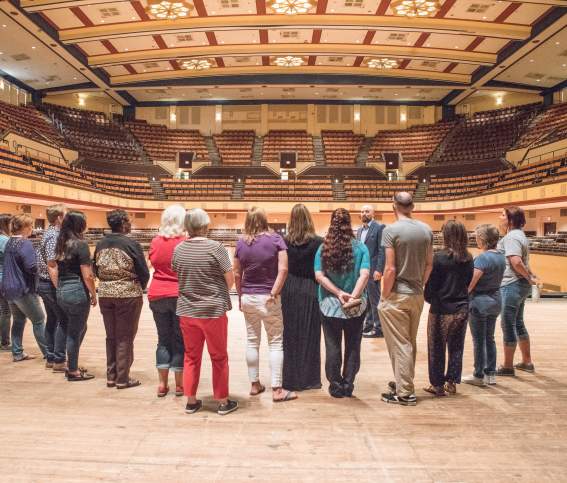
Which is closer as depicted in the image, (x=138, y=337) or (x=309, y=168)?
(x=138, y=337)

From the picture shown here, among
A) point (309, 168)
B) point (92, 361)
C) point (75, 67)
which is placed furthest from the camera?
point (309, 168)

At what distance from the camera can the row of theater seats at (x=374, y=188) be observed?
74.0 feet

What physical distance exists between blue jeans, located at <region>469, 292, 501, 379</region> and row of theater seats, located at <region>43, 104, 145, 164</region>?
22661 millimetres

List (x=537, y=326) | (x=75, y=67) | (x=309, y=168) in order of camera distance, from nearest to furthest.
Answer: (x=537, y=326), (x=75, y=67), (x=309, y=168)

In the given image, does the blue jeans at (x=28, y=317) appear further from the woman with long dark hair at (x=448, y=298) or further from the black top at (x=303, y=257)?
the woman with long dark hair at (x=448, y=298)

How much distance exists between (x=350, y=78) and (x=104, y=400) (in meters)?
20.5

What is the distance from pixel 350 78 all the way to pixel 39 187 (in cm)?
1407

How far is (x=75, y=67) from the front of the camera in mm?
19281

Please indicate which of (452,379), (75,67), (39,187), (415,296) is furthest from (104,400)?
(75,67)

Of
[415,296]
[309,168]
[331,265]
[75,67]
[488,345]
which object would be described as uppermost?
[75,67]

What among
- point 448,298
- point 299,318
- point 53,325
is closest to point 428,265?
point 448,298

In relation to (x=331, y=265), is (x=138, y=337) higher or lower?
lower

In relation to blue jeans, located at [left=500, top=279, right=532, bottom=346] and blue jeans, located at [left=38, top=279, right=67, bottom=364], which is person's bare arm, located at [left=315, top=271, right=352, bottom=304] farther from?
blue jeans, located at [left=38, top=279, right=67, bottom=364]

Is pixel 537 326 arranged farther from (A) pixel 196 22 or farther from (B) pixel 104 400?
(A) pixel 196 22
